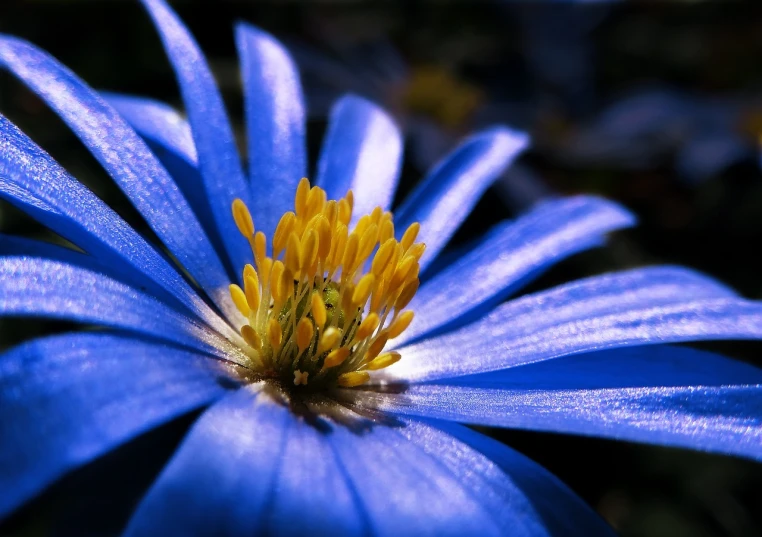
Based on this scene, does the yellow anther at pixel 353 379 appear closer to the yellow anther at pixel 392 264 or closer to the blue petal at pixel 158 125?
the yellow anther at pixel 392 264

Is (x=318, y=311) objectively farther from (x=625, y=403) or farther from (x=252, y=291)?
(x=625, y=403)

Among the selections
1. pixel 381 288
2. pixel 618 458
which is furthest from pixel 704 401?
pixel 618 458

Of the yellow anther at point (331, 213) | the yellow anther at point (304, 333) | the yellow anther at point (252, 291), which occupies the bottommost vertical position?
the yellow anther at point (304, 333)

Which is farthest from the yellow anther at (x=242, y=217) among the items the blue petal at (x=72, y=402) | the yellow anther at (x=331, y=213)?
the blue petal at (x=72, y=402)

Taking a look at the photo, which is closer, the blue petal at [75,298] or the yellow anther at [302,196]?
the blue petal at [75,298]

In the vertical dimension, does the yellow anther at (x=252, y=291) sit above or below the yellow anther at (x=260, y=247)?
below

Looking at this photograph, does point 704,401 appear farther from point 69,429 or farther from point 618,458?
point 618,458
